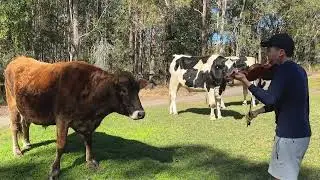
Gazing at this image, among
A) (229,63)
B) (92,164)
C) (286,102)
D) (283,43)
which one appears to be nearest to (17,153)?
(92,164)

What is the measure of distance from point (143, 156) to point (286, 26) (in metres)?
57.6

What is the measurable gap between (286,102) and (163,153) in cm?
580

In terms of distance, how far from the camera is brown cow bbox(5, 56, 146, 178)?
8.91m

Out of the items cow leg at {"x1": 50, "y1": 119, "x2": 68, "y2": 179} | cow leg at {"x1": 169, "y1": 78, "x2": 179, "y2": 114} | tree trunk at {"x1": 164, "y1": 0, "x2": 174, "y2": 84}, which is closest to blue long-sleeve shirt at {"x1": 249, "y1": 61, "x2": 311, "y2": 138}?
cow leg at {"x1": 50, "y1": 119, "x2": 68, "y2": 179}

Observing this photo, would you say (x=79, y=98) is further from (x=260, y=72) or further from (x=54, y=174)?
(x=260, y=72)

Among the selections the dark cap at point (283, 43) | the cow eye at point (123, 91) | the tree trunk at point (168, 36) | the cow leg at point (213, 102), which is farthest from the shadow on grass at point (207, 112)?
the tree trunk at point (168, 36)

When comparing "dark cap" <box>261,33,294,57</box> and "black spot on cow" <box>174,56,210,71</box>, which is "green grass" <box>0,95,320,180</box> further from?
"dark cap" <box>261,33,294,57</box>

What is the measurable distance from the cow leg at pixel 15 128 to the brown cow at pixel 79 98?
120cm

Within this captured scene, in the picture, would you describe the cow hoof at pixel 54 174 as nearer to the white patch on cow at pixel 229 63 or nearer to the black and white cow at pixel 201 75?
the black and white cow at pixel 201 75

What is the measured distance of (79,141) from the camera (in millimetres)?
11430

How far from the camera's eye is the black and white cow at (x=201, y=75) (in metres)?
18.1

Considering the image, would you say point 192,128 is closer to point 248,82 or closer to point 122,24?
point 248,82

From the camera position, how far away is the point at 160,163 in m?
10.0

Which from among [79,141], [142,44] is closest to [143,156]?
[79,141]
